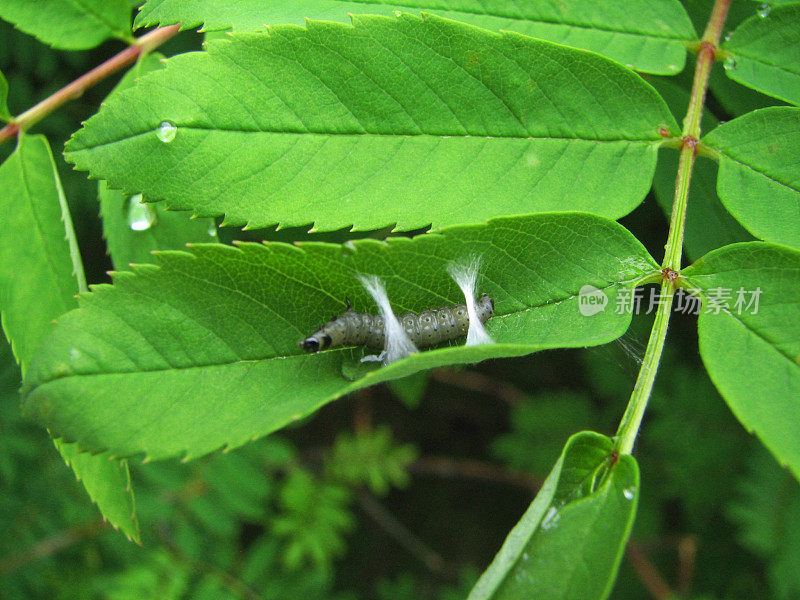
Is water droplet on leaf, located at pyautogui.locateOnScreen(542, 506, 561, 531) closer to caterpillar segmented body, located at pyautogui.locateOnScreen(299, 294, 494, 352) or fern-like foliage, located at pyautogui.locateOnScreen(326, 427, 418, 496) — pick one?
caterpillar segmented body, located at pyautogui.locateOnScreen(299, 294, 494, 352)

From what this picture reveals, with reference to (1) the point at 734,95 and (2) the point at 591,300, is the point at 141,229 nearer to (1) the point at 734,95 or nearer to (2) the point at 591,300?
(2) the point at 591,300

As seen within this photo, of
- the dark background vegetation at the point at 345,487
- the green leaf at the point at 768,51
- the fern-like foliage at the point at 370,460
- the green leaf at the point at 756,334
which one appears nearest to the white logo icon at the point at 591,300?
the green leaf at the point at 756,334

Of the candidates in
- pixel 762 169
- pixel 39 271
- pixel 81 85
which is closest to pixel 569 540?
pixel 762 169

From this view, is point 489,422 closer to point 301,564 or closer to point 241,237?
point 301,564

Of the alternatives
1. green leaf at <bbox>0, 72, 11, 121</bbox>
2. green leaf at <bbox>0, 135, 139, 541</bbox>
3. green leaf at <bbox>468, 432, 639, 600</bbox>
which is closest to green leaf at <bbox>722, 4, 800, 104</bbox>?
green leaf at <bbox>468, 432, 639, 600</bbox>

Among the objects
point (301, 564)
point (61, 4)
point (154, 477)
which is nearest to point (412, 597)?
point (301, 564)

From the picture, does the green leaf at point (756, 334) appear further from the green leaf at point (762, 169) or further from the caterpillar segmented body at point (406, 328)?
the caterpillar segmented body at point (406, 328)
